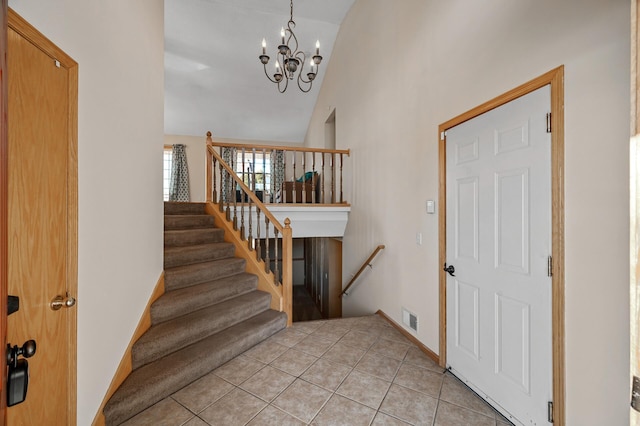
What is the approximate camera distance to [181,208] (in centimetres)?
396

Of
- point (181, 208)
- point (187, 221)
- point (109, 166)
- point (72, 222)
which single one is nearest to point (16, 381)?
point (72, 222)

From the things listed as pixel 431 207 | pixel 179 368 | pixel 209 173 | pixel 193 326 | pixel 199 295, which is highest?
pixel 209 173

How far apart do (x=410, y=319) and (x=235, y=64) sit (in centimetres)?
604

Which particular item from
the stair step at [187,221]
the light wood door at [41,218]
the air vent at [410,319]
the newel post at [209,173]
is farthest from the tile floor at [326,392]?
the newel post at [209,173]

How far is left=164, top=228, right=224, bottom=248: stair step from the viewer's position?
3.32m

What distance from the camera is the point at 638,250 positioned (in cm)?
70

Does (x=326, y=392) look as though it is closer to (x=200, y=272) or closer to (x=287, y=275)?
(x=287, y=275)

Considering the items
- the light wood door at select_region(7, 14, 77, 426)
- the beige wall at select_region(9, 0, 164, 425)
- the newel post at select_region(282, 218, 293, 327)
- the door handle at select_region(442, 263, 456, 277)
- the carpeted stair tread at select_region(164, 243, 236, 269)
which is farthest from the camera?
the newel post at select_region(282, 218, 293, 327)

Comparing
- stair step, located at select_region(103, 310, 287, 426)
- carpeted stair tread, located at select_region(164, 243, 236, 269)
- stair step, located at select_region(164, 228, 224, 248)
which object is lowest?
stair step, located at select_region(103, 310, 287, 426)

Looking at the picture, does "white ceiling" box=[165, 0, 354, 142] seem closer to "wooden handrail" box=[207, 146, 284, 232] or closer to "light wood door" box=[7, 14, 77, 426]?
"wooden handrail" box=[207, 146, 284, 232]

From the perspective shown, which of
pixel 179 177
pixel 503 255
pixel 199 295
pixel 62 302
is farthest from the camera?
pixel 179 177

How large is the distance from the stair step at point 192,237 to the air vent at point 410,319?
2481 mm

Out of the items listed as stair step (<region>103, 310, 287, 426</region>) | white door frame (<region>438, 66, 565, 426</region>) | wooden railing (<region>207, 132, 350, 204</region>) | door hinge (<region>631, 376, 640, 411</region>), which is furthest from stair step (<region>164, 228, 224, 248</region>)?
door hinge (<region>631, 376, 640, 411</region>)

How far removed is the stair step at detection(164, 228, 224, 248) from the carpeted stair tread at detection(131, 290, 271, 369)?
3.19 ft
